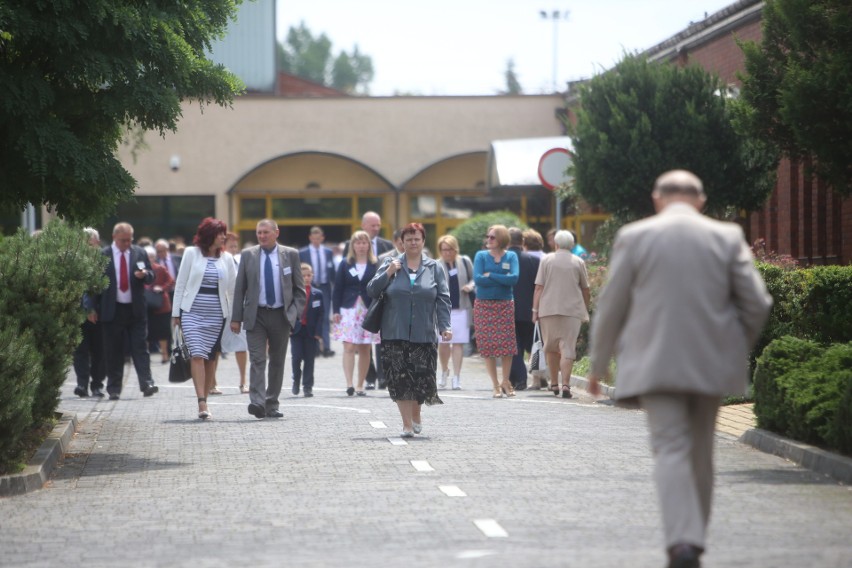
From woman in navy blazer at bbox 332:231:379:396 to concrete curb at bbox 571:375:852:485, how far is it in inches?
234

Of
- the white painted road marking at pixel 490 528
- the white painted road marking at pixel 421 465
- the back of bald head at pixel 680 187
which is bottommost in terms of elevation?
the white painted road marking at pixel 490 528

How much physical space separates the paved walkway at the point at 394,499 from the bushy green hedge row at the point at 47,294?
0.68 meters

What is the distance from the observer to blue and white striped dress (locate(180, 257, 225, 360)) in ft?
48.7

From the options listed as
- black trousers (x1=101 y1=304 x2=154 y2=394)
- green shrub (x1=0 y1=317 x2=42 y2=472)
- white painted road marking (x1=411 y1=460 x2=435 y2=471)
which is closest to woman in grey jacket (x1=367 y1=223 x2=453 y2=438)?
white painted road marking (x1=411 y1=460 x2=435 y2=471)

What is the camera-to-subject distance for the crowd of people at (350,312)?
13.0 m

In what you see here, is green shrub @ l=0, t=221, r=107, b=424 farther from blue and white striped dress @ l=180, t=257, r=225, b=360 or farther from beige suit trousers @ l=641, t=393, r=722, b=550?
beige suit trousers @ l=641, t=393, r=722, b=550

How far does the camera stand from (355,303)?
692 inches

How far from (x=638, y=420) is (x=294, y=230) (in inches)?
973

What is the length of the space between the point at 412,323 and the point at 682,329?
6319mm

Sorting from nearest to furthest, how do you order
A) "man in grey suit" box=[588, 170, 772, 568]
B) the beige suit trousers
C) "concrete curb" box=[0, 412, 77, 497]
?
1. the beige suit trousers
2. "man in grey suit" box=[588, 170, 772, 568]
3. "concrete curb" box=[0, 412, 77, 497]

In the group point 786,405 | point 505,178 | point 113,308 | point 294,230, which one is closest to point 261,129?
point 294,230

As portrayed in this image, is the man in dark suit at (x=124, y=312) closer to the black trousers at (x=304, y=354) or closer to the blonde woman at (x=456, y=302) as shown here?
the black trousers at (x=304, y=354)

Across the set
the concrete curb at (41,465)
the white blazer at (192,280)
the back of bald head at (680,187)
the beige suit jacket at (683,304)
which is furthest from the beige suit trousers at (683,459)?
the white blazer at (192,280)

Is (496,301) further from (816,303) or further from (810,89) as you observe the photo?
(810,89)
